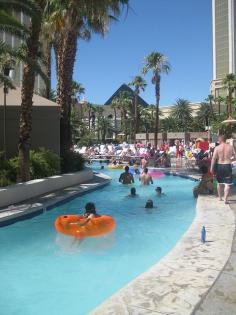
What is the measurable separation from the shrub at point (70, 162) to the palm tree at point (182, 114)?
8885 centimetres

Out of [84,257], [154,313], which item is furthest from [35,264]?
[154,313]

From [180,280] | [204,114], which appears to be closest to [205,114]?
[204,114]

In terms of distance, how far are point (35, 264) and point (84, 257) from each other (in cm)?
81

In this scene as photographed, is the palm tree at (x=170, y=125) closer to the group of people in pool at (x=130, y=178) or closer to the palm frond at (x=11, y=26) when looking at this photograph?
the group of people in pool at (x=130, y=178)

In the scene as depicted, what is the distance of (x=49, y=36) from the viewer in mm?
17922

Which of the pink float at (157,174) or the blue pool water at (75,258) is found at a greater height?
the pink float at (157,174)

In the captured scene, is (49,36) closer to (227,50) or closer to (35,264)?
(35,264)

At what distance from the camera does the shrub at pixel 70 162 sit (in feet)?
54.6

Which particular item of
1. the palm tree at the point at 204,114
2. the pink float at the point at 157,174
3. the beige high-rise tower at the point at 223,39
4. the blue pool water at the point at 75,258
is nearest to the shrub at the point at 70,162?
the blue pool water at the point at 75,258

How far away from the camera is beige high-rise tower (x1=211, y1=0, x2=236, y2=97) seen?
13612cm

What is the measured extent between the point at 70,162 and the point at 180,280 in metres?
12.3

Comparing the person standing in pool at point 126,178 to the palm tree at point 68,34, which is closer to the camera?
the palm tree at point 68,34

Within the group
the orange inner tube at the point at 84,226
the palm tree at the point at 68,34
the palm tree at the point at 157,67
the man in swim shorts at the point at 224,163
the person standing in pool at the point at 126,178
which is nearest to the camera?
the orange inner tube at the point at 84,226

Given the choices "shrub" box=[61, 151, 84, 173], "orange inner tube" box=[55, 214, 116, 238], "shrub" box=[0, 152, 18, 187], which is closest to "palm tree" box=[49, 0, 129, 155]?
"shrub" box=[61, 151, 84, 173]
